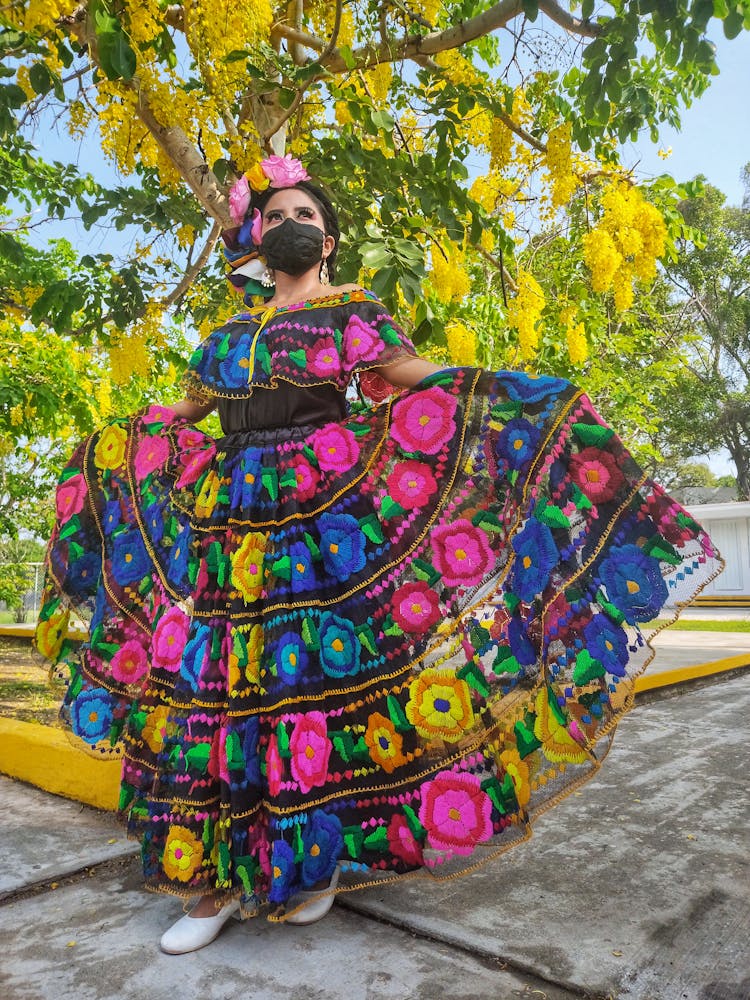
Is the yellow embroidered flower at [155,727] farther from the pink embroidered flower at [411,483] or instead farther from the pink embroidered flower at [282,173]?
the pink embroidered flower at [282,173]

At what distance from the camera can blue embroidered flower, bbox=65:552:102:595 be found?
238 cm

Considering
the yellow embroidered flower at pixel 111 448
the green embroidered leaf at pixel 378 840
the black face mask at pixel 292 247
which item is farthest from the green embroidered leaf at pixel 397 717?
the black face mask at pixel 292 247

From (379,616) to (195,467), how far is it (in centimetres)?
66

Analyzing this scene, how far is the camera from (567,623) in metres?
1.85

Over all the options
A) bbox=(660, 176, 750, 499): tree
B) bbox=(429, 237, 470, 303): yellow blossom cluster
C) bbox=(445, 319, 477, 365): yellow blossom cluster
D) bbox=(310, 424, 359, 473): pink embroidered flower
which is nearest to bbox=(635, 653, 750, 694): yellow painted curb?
bbox=(445, 319, 477, 365): yellow blossom cluster

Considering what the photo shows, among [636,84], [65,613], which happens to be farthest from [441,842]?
[636,84]

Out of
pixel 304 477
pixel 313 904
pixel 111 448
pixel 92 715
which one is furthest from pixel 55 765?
pixel 304 477

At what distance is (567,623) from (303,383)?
873 millimetres

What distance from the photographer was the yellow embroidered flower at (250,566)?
75.8 inches

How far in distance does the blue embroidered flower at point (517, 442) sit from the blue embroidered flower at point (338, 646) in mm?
552

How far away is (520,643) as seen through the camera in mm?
1884

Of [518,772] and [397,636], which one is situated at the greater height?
[397,636]

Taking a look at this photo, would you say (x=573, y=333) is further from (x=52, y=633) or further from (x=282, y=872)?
(x=282, y=872)

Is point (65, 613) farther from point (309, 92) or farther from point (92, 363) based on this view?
point (92, 363)
